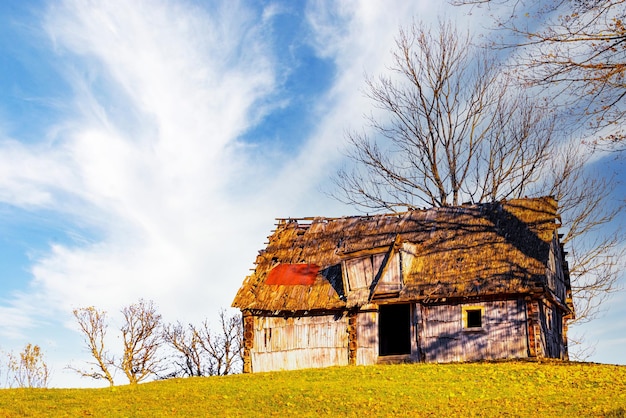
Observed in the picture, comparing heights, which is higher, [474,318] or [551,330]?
[474,318]

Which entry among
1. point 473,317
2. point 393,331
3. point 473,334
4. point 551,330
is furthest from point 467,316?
point 393,331

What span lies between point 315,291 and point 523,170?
16.4 metres

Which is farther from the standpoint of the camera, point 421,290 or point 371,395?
point 421,290

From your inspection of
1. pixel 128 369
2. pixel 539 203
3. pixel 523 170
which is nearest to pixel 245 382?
pixel 539 203

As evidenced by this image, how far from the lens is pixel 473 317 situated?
28.9m

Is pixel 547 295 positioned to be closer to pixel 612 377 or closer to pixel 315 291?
pixel 612 377

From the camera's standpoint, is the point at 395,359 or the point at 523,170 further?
the point at 523,170

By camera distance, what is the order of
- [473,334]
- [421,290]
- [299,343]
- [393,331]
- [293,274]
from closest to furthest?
1. [473,334]
2. [421,290]
3. [299,343]
4. [293,274]
5. [393,331]

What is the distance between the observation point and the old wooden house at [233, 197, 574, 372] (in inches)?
1113

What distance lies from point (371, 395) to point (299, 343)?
1090cm

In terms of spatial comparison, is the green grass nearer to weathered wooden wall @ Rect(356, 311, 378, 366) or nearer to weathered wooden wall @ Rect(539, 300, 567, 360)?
weathered wooden wall @ Rect(539, 300, 567, 360)

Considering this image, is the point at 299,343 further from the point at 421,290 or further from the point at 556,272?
the point at 556,272

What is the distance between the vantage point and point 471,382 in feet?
71.8

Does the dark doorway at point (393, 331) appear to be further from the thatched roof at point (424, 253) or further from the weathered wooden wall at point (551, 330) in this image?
the weathered wooden wall at point (551, 330)
